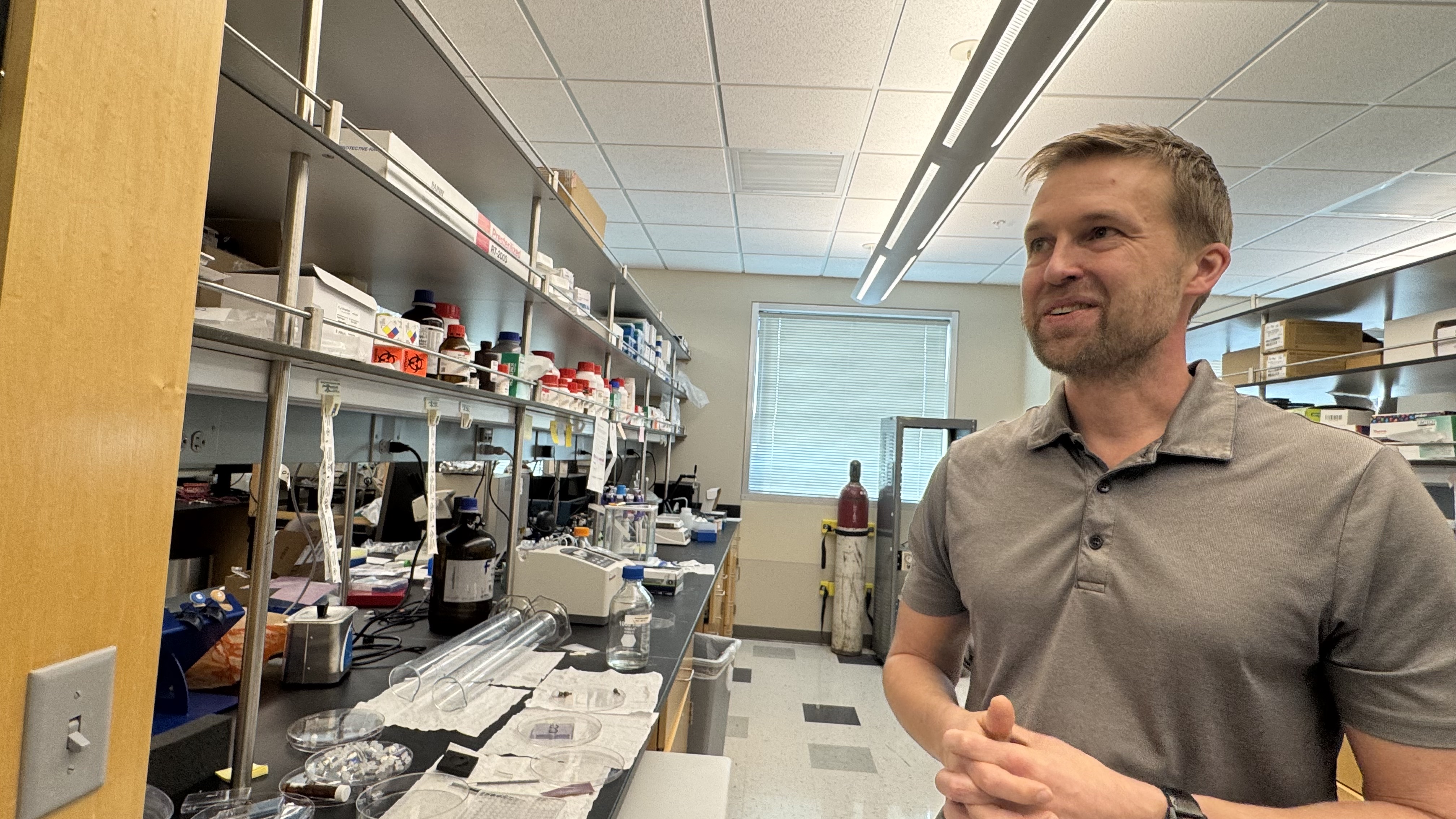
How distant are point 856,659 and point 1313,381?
3.15 meters

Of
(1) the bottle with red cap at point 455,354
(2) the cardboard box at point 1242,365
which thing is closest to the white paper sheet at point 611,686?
(1) the bottle with red cap at point 455,354

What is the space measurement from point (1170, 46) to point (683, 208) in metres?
2.51

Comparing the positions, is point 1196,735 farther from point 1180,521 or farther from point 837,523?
point 837,523

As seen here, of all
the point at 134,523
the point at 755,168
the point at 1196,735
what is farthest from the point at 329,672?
the point at 755,168

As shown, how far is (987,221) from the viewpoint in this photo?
4.02m

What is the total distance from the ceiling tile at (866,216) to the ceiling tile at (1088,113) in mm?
895

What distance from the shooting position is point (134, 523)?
0.58 m

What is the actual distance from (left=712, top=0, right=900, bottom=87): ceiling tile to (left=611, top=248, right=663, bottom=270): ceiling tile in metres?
2.51

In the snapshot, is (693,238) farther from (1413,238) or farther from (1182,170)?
(1413,238)

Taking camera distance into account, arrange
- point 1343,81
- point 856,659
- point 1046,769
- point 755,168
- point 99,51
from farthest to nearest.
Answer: point 856,659 < point 755,168 < point 1343,81 < point 1046,769 < point 99,51

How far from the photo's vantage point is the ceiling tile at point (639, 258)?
5.11 m

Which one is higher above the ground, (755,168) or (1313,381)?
(755,168)

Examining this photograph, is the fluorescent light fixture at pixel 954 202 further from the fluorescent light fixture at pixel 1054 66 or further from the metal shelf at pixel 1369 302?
the metal shelf at pixel 1369 302

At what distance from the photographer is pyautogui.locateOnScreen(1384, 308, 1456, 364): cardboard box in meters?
2.24
